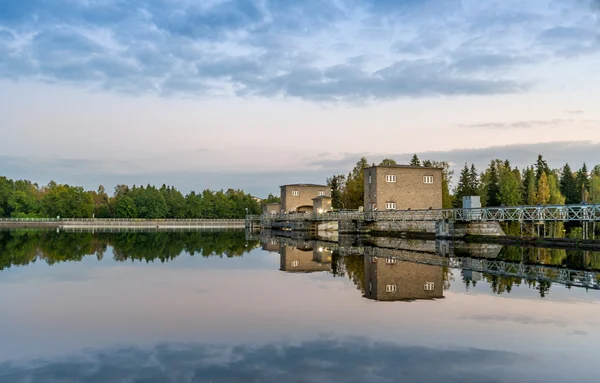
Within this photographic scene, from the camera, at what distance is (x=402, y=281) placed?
664 inches

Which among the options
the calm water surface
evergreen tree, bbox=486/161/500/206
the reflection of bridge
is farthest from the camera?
evergreen tree, bbox=486/161/500/206

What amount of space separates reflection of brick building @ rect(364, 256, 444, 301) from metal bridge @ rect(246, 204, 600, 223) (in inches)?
483

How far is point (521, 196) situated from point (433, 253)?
62097 millimetres

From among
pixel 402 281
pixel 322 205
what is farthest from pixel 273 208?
pixel 402 281

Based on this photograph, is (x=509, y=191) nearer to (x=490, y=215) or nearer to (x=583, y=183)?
(x=583, y=183)

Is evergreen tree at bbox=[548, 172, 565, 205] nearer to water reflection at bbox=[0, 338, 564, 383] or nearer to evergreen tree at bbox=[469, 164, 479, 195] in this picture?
evergreen tree at bbox=[469, 164, 479, 195]

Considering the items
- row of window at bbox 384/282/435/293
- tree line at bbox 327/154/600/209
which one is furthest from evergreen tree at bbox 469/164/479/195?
row of window at bbox 384/282/435/293

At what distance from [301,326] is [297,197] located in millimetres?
65115

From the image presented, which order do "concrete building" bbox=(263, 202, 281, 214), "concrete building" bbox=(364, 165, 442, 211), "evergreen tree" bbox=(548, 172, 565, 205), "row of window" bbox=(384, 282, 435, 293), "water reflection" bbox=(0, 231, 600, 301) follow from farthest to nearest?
"concrete building" bbox=(263, 202, 281, 214) → "evergreen tree" bbox=(548, 172, 565, 205) → "concrete building" bbox=(364, 165, 442, 211) → "water reflection" bbox=(0, 231, 600, 301) → "row of window" bbox=(384, 282, 435, 293)

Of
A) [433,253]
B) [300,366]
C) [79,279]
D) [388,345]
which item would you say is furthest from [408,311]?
[433,253]

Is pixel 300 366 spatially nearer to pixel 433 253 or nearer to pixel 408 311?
pixel 408 311

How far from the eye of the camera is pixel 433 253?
27.0 meters

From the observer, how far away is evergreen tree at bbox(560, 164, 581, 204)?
84.1 m

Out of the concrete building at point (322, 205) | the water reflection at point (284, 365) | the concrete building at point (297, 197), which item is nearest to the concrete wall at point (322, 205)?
the concrete building at point (322, 205)
